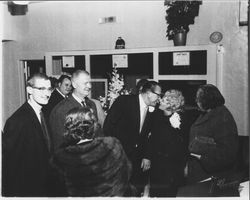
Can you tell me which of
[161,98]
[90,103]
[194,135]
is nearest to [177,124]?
[194,135]

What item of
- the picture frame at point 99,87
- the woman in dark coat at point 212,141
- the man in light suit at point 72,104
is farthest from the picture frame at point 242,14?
the man in light suit at point 72,104

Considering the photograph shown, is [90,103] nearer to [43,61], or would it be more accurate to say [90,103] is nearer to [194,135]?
[43,61]

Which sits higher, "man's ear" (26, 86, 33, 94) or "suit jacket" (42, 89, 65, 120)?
"man's ear" (26, 86, 33, 94)

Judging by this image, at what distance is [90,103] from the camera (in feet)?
8.48

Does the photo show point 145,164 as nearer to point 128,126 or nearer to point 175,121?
point 128,126

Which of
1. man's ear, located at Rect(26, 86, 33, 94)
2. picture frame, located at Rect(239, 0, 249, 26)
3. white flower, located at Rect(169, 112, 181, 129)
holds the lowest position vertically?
white flower, located at Rect(169, 112, 181, 129)

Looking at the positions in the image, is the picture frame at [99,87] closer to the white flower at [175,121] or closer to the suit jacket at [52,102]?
the suit jacket at [52,102]

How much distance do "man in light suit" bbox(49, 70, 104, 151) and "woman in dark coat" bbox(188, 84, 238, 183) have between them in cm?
88

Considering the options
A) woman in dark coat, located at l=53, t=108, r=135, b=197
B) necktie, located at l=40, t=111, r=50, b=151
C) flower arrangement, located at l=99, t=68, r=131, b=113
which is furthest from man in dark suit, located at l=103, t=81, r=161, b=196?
woman in dark coat, located at l=53, t=108, r=135, b=197

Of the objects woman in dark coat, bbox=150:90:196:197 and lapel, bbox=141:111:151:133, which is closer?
woman in dark coat, bbox=150:90:196:197

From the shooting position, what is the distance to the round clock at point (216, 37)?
298cm

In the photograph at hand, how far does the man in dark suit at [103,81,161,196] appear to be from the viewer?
2.49 m

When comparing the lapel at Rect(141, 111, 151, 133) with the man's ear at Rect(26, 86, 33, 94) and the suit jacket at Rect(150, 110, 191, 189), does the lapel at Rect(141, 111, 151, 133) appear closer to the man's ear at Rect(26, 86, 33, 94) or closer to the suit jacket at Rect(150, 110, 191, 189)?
the suit jacket at Rect(150, 110, 191, 189)

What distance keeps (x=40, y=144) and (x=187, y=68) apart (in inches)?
70.5
